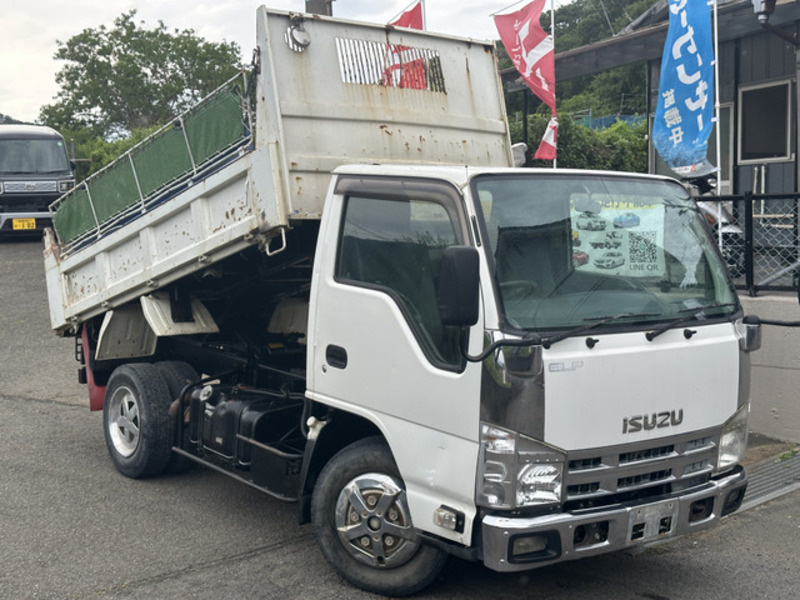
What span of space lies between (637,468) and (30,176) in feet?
56.8

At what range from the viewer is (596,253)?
4324 millimetres

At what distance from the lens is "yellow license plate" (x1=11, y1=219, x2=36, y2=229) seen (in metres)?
18.3

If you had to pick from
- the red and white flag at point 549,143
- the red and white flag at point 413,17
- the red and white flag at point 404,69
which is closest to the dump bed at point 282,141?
the red and white flag at point 404,69

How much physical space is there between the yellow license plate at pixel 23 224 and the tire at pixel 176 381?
517 inches

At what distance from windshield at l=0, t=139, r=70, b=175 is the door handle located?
16.1m

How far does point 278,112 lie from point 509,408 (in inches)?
91.4

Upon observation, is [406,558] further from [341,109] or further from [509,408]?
[341,109]

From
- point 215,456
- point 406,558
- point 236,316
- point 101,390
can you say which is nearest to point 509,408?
point 406,558

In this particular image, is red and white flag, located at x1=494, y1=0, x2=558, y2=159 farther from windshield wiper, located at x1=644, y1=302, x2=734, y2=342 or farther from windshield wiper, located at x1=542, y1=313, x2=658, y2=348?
windshield wiper, located at x1=542, y1=313, x2=658, y2=348

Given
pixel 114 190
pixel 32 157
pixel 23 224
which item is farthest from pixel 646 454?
pixel 32 157

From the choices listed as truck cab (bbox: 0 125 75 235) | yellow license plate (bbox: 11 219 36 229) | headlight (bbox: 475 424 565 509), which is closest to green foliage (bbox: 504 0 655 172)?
headlight (bbox: 475 424 565 509)

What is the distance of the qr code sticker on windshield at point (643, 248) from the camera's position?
4430 mm

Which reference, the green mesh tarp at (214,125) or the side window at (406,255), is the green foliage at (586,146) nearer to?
the green mesh tarp at (214,125)

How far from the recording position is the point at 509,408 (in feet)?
12.6
